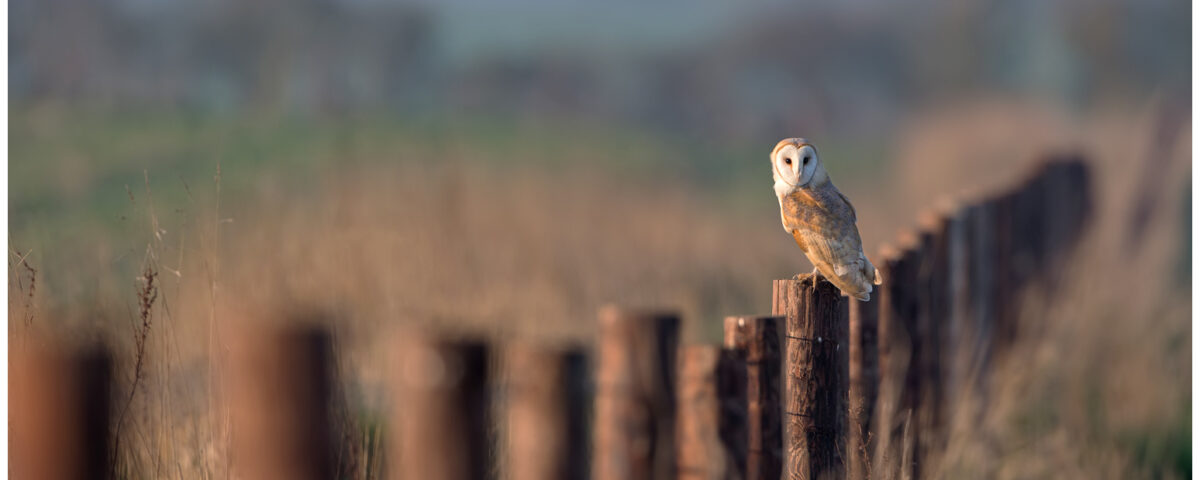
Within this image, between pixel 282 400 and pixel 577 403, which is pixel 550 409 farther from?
pixel 282 400

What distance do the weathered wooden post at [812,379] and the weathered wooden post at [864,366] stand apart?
388 mm

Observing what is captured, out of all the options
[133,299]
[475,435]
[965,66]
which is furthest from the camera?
[965,66]

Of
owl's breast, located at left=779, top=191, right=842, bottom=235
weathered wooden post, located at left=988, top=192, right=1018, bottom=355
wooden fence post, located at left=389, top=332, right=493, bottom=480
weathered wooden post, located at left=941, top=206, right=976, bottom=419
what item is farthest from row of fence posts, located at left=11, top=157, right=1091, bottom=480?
weathered wooden post, located at left=988, top=192, right=1018, bottom=355

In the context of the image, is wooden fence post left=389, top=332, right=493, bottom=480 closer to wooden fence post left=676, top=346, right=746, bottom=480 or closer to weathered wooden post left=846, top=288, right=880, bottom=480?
wooden fence post left=676, top=346, right=746, bottom=480

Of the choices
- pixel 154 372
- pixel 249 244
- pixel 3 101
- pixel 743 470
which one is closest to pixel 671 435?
pixel 743 470

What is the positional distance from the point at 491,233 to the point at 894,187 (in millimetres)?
6571

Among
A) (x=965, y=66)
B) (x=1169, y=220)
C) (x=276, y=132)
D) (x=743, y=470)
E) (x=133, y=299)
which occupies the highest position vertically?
(x=965, y=66)

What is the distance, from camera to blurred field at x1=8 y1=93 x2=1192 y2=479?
12.5 feet

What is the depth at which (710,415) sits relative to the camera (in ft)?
6.93

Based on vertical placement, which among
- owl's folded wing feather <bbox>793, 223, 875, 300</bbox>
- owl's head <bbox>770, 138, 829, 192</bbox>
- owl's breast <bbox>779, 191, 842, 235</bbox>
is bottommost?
owl's folded wing feather <bbox>793, 223, 875, 300</bbox>

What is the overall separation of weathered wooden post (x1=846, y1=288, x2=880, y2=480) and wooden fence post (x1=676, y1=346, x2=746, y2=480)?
989 mm

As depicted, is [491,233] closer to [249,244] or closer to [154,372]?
[249,244]

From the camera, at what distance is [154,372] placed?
3467 millimetres

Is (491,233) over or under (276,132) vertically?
under
